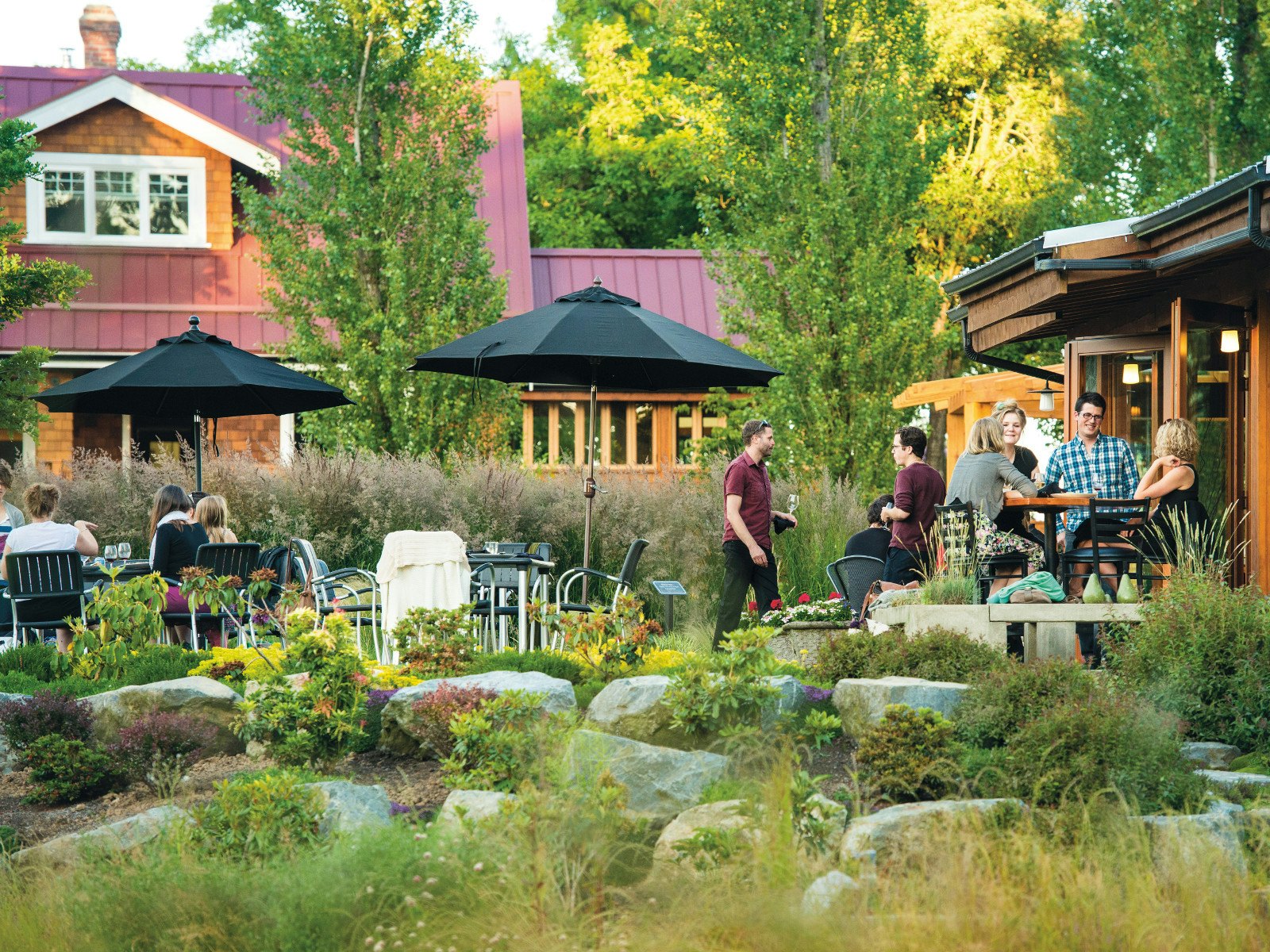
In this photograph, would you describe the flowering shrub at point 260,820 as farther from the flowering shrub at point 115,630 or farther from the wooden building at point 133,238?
the wooden building at point 133,238

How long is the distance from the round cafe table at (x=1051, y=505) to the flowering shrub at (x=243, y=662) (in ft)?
13.7

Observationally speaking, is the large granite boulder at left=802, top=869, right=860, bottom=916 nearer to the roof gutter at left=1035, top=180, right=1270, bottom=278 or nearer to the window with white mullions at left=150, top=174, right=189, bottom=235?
the roof gutter at left=1035, top=180, right=1270, bottom=278

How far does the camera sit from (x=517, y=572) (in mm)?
8422

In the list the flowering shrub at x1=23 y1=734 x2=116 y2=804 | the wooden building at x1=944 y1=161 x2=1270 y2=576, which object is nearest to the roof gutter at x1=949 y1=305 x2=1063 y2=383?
the wooden building at x1=944 y1=161 x2=1270 y2=576

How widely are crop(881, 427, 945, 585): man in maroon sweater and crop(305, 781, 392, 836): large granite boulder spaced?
4.38 meters

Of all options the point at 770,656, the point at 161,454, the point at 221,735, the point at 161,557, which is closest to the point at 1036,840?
the point at 770,656

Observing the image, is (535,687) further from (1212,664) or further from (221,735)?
(1212,664)

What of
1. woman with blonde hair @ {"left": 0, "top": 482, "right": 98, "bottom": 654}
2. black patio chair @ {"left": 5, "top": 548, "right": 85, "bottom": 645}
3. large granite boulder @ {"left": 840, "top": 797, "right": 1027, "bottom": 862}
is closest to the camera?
large granite boulder @ {"left": 840, "top": 797, "right": 1027, "bottom": 862}

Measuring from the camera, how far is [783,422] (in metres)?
15.7

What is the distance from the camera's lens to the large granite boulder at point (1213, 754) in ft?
17.3

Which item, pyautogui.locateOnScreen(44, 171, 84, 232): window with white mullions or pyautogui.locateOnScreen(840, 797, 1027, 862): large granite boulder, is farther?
pyautogui.locateOnScreen(44, 171, 84, 232): window with white mullions

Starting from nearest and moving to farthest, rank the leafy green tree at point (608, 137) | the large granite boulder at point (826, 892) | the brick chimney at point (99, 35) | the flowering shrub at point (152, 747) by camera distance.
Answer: the large granite boulder at point (826, 892) < the flowering shrub at point (152, 747) < the brick chimney at point (99, 35) < the leafy green tree at point (608, 137)

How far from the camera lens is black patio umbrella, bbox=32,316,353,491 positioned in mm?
9414

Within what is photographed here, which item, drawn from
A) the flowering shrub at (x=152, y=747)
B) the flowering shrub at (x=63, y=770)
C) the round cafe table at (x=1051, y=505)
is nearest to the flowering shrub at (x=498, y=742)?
the flowering shrub at (x=152, y=747)
